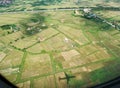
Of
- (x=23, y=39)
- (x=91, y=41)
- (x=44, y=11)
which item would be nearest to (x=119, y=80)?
(x=91, y=41)

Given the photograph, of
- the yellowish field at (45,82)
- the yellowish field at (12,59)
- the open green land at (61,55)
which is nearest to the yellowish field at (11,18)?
the open green land at (61,55)

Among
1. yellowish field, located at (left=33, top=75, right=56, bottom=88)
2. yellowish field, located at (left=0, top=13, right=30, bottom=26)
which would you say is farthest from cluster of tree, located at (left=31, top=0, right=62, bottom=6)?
yellowish field, located at (left=33, top=75, right=56, bottom=88)

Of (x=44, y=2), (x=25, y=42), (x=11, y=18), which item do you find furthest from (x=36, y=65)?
(x=44, y=2)

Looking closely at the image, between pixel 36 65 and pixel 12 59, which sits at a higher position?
pixel 12 59

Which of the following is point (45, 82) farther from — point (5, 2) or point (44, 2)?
point (5, 2)

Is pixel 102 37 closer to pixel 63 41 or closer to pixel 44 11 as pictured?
pixel 63 41

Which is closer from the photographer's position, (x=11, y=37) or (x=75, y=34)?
(x=11, y=37)

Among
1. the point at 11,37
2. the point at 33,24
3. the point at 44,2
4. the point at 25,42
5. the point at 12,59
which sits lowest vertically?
the point at 12,59
